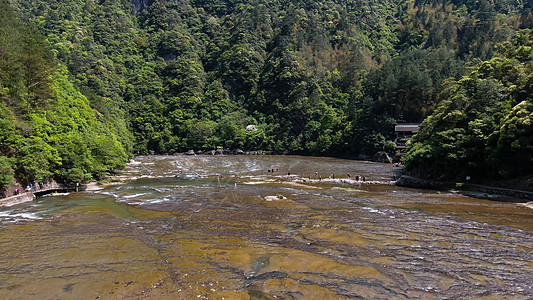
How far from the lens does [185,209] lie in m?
29.4

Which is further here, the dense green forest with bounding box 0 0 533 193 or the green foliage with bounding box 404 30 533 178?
the dense green forest with bounding box 0 0 533 193

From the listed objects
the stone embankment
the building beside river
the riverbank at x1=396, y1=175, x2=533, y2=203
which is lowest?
the riverbank at x1=396, y1=175, x2=533, y2=203

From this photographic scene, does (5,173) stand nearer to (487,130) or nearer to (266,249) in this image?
(266,249)

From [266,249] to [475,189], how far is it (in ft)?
106

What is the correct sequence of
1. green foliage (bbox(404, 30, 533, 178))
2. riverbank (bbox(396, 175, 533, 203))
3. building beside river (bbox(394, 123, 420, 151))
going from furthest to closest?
building beside river (bbox(394, 123, 420, 151)) → green foliage (bbox(404, 30, 533, 178)) → riverbank (bbox(396, 175, 533, 203))

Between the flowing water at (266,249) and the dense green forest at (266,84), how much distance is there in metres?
10.2

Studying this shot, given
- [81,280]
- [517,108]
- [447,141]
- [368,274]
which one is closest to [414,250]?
[368,274]

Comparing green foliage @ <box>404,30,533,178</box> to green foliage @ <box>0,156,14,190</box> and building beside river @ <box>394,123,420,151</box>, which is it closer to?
building beside river @ <box>394,123,420,151</box>

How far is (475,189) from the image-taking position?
128 ft

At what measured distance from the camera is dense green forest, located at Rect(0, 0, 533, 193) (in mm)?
39375

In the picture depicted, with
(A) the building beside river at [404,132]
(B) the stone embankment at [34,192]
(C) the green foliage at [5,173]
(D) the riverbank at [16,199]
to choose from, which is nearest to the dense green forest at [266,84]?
(C) the green foliage at [5,173]

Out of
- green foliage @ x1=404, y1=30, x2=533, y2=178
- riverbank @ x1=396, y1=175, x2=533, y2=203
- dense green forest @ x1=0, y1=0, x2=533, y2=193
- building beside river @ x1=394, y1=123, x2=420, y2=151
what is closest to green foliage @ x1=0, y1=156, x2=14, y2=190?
dense green forest @ x1=0, y1=0, x2=533, y2=193

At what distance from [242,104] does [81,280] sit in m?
141

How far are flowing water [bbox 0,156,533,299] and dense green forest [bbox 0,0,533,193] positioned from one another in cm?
1018
